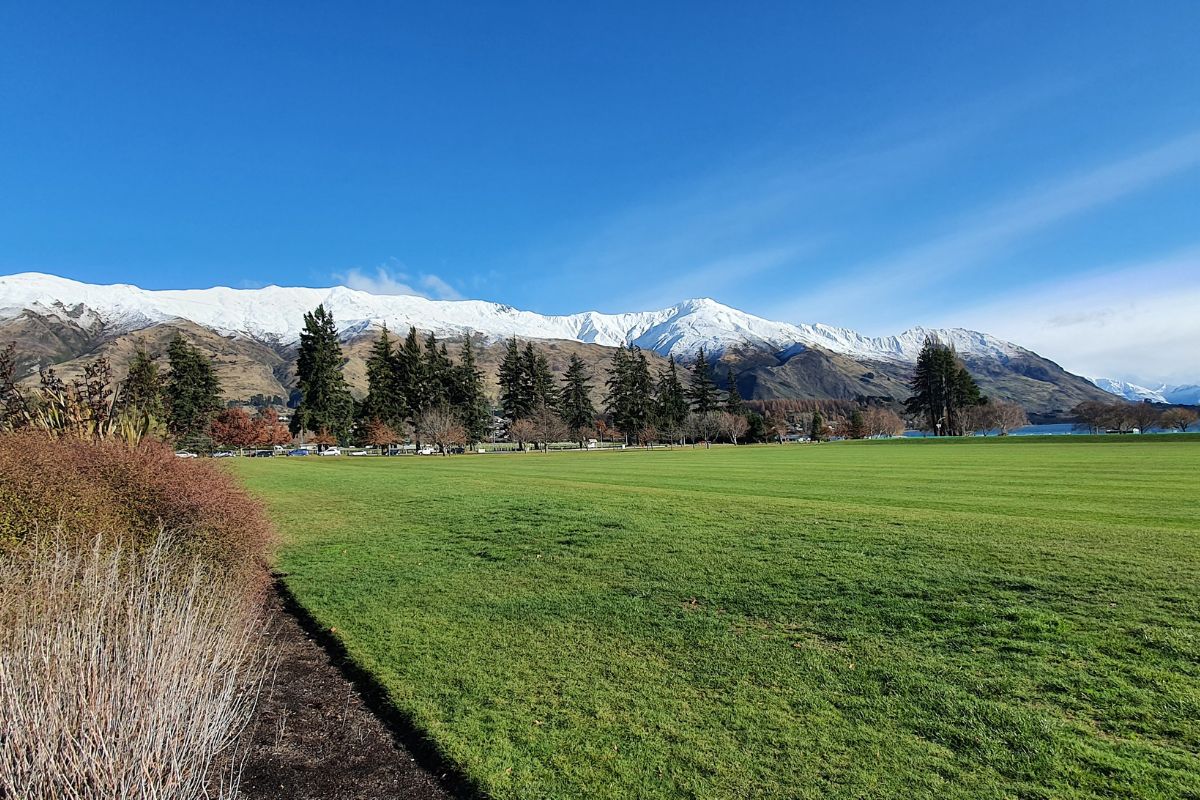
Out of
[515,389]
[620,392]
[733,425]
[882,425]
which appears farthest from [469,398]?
[882,425]

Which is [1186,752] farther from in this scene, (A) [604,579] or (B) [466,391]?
(B) [466,391]

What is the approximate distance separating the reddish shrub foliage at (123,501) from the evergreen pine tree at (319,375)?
63.7 metres

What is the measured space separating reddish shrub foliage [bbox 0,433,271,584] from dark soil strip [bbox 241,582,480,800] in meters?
2.71

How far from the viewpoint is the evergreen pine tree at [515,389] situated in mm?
92250

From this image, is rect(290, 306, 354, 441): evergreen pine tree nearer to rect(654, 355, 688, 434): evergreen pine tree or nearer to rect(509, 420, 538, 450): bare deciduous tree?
rect(509, 420, 538, 450): bare deciduous tree

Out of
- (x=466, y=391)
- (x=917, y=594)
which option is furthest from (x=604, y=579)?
(x=466, y=391)

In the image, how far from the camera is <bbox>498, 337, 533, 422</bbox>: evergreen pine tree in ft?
303

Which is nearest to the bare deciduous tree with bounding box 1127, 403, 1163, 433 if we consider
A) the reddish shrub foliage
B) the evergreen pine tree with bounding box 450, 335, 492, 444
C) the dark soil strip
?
the evergreen pine tree with bounding box 450, 335, 492, 444

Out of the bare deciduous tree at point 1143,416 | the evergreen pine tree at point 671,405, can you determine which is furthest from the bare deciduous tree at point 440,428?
the bare deciduous tree at point 1143,416

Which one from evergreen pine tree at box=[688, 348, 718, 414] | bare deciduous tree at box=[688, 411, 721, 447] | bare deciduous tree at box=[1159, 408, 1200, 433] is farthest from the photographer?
evergreen pine tree at box=[688, 348, 718, 414]

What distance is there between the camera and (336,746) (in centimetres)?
547

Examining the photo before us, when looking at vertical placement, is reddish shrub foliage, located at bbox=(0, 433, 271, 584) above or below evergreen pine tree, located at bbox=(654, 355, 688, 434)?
below

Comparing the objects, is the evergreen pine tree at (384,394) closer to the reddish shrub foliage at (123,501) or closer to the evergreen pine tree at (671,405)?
the evergreen pine tree at (671,405)

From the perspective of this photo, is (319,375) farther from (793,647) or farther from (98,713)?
(98,713)
